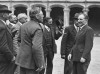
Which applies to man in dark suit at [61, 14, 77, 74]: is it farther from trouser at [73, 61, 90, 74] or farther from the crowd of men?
→ trouser at [73, 61, 90, 74]

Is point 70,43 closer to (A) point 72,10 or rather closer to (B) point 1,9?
(B) point 1,9

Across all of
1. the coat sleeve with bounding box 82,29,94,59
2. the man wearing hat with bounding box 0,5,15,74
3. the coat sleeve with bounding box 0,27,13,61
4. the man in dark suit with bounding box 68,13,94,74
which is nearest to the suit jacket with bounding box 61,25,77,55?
the man in dark suit with bounding box 68,13,94,74

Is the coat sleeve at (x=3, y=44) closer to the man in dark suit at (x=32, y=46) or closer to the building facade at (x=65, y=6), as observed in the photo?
the man in dark suit at (x=32, y=46)

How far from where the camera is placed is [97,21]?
96.6 feet

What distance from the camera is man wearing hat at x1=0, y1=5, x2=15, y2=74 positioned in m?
4.69

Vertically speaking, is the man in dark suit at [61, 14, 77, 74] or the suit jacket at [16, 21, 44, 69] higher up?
the suit jacket at [16, 21, 44, 69]

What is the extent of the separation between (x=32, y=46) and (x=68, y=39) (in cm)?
249

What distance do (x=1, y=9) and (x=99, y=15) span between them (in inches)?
1004

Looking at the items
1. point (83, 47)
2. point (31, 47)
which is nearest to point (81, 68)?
point (83, 47)

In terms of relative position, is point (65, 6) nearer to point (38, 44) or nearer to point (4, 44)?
point (4, 44)

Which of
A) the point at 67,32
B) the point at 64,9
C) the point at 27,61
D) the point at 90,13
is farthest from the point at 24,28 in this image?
the point at 90,13

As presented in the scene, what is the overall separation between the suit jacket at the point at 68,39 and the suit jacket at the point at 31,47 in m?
2.19

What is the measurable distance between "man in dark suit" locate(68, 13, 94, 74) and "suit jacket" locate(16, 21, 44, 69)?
1.22 m

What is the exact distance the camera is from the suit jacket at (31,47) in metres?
4.26
